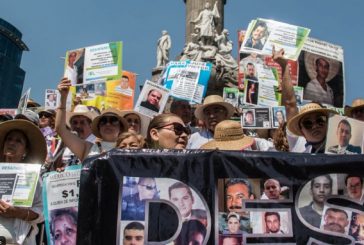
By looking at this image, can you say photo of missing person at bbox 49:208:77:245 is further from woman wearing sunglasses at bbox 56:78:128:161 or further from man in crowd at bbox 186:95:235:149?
man in crowd at bbox 186:95:235:149

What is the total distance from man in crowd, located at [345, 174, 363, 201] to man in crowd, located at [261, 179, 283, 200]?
0.43 metres

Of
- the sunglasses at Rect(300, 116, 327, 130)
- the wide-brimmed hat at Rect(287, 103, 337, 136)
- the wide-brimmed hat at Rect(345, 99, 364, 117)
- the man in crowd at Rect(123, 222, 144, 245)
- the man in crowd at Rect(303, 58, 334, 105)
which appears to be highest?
the man in crowd at Rect(303, 58, 334, 105)

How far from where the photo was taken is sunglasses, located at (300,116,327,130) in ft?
A: 13.9

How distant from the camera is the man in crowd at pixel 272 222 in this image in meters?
3.16

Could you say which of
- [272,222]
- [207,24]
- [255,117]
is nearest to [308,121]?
[272,222]

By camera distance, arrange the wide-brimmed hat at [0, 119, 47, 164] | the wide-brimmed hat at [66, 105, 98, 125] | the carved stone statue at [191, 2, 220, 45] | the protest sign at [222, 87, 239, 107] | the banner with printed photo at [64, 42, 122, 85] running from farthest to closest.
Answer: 1. the carved stone statue at [191, 2, 220, 45]
2. the protest sign at [222, 87, 239, 107]
3. the banner with printed photo at [64, 42, 122, 85]
4. the wide-brimmed hat at [66, 105, 98, 125]
5. the wide-brimmed hat at [0, 119, 47, 164]

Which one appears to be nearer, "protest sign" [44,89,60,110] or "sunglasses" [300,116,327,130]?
"sunglasses" [300,116,327,130]

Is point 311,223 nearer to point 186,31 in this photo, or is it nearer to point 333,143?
point 333,143

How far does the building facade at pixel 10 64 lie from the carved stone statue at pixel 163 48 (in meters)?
64.4

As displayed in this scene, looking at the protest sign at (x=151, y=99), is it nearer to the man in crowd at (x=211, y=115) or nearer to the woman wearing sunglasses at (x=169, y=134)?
the man in crowd at (x=211, y=115)

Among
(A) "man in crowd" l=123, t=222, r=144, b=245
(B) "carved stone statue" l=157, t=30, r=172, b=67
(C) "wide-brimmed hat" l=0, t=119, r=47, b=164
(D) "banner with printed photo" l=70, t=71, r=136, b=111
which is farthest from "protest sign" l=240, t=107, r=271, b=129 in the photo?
(B) "carved stone statue" l=157, t=30, r=172, b=67

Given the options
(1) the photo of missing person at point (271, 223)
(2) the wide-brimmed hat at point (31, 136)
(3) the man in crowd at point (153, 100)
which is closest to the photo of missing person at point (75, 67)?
(3) the man in crowd at point (153, 100)

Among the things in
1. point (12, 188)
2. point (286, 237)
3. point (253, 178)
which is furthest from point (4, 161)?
point (286, 237)

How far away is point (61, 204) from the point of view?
3670mm
